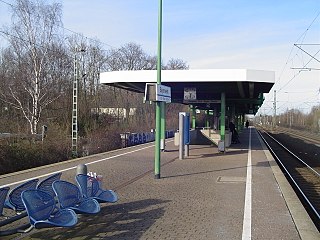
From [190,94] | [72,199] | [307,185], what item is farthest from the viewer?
[190,94]

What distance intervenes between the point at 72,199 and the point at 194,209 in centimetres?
242

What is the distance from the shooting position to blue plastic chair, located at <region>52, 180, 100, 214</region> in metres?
5.89

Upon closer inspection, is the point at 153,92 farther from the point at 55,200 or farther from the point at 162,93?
the point at 55,200

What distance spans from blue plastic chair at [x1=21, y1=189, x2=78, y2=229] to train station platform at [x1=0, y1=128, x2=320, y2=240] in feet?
1.24

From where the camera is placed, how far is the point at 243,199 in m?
8.73

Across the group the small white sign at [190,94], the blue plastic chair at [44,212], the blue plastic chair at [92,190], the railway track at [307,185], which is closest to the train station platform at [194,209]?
the blue plastic chair at [92,190]

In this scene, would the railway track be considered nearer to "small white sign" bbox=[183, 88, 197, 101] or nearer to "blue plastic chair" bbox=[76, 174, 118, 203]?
"blue plastic chair" bbox=[76, 174, 118, 203]

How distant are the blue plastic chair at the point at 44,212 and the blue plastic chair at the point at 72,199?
238mm

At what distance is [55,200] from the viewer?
5953 mm

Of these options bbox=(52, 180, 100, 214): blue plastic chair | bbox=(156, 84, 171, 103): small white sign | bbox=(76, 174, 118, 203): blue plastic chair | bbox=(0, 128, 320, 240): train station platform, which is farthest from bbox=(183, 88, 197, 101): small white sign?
bbox=(52, 180, 100, 214): blue plastic chair

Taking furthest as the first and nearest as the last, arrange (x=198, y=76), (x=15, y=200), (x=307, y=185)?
(x=198, y=76)
(x=307, y=185)
(x=15, y=200)

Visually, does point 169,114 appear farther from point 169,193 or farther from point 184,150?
point 169,193

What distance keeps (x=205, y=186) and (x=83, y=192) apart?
4.18 metres

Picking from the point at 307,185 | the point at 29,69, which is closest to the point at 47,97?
the point at 29,69
